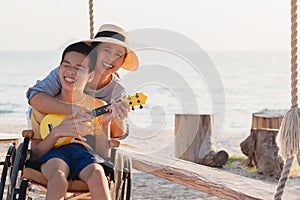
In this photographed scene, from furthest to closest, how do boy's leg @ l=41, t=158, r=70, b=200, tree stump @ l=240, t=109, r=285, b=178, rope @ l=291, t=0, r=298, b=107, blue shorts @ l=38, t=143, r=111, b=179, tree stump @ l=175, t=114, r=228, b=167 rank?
tree stump @ l=175, t=114, r=228, b=167
tree stump @ l=240, t=109, r=285, b=178
blue shorts @ l=38, t=143, r=111, b=179
boy's leg @ l=41, t=158, r=70, b=200
rope @ l=291, t=0, r=298, b=107

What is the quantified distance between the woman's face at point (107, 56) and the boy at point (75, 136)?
33mm

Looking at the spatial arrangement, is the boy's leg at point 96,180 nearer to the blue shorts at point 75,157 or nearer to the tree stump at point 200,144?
the blue shorts at point 75,157

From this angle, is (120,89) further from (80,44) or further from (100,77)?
(80,44)

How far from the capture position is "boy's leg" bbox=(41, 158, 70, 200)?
248cm

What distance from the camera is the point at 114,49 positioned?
2887 millimetres

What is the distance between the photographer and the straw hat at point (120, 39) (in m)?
2.87

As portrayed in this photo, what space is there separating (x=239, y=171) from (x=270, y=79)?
2468cm

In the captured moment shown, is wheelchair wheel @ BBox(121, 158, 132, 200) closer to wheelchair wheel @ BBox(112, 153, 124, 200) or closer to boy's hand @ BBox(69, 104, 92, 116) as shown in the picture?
wheelchair wheel @ BBox(112, 153, 124, 200)

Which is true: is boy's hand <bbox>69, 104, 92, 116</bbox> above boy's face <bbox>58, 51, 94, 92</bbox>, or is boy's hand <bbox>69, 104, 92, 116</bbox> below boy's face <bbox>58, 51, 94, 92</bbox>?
below

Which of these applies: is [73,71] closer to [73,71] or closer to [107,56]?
[73,71]

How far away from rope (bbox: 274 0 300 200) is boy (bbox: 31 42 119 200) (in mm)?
682

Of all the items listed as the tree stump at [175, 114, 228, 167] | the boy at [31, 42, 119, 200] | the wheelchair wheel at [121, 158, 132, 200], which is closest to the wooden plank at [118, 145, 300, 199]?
the wheelchair wheel at [121, 158, 132, 200]

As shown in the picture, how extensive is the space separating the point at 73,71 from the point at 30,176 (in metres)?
0.48

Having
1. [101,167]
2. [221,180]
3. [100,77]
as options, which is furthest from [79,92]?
[221,180]
